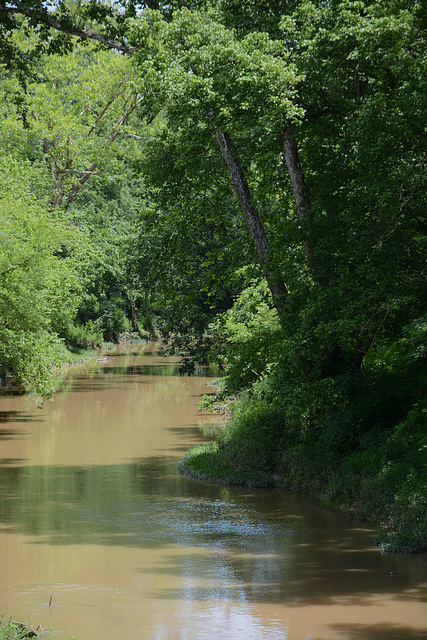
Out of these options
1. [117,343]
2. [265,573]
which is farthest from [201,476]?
[117,343]

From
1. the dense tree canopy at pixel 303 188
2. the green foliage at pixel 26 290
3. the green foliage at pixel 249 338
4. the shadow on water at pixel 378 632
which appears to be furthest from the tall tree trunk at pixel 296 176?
the green foliage at pixel 26 290

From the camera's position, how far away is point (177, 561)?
37.0 ft

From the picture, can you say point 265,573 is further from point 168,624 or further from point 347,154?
point 347,154

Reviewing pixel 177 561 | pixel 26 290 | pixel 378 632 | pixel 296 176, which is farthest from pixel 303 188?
pixel 26 290

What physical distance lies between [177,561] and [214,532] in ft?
5.67

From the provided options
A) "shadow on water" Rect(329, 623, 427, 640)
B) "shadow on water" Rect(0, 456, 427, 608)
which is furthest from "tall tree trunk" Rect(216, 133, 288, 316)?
"shadow on water" Rect(329, 623, 427, 640)

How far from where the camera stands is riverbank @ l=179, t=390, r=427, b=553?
11.9 meters

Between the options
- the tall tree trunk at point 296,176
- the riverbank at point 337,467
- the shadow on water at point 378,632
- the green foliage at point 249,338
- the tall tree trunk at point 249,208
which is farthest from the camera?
the green foliage at point 249,338

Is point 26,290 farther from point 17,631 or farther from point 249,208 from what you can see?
point 17,631

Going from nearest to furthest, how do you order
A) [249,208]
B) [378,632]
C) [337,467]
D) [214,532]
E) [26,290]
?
[378,632] → [214,532] → [337,467] → [249,208] → [26,290]

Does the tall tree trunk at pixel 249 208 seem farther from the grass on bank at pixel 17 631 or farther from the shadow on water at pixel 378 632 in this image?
the grass on bank at pixel 17 631

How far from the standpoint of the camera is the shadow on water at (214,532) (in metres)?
9.98

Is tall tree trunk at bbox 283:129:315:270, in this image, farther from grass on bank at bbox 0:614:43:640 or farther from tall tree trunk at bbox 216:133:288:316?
grass on bank at bbox 0:614:43:640

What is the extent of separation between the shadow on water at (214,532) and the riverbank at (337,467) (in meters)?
0.35
